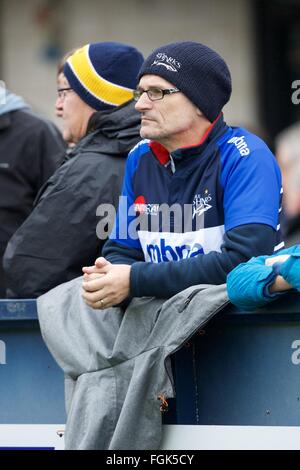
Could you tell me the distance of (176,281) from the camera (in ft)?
14.4

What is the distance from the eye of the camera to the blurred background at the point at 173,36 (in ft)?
40.8

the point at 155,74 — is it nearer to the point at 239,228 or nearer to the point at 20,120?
the point at 239,228

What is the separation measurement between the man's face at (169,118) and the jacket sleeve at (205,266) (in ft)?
1.50

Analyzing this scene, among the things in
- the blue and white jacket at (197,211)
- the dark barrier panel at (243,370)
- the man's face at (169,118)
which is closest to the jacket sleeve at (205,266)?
the blue and white jacket at (197,211)

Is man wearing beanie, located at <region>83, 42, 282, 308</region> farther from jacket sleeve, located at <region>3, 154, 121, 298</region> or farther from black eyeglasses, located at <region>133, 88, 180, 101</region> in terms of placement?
jacket sleeve, located at <region>3, 154, 121, 298</region>

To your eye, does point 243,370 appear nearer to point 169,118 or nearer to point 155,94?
point 169,118

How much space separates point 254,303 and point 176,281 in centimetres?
40

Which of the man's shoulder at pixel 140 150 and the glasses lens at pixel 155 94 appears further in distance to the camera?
the man's shoulder at pixel 140 150

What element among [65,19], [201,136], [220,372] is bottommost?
[65,19]

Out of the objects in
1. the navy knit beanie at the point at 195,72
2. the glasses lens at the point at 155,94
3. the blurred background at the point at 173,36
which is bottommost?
the blurred background at the point at 173,36

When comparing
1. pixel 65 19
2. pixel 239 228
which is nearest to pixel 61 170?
pixel 239 228

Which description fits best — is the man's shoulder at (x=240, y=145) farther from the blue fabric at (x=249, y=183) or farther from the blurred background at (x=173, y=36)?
the blurred background at (x=173, y=36)

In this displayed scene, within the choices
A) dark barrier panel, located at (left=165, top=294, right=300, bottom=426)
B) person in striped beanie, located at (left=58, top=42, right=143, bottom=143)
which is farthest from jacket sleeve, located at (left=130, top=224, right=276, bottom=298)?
person in striped beanie, located at (left=58, top=42, right=143, bottom=143)

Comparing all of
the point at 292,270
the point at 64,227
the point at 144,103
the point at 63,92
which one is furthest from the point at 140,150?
the point at 292,270
